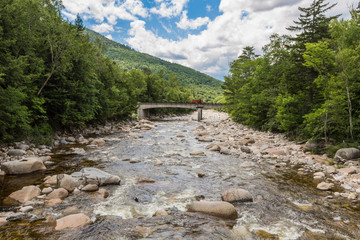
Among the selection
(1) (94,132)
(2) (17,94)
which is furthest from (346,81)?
(1) (94,132)

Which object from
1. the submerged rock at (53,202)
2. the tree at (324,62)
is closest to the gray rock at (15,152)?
the submerged rock at (53,202)

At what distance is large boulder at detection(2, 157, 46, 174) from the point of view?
1070cm

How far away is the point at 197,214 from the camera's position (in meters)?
7.55

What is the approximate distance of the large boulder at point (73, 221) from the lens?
6395mm

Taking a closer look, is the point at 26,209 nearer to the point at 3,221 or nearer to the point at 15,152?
the point at 3,221

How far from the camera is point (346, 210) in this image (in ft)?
25.7

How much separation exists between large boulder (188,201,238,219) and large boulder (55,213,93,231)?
371 cm

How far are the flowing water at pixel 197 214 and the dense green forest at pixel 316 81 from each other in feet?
20.1

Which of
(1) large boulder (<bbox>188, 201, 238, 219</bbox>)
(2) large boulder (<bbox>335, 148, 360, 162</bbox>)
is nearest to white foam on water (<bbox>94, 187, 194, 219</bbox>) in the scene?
(1) large boulder (<bbox>188, 201, 238, 219</bbox>)

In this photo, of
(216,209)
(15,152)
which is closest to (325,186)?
(216,209)

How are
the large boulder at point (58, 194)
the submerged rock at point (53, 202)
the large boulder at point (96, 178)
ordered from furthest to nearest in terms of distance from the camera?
the large boulder at point (96, 178), the large boulder at point (58, 194), the submerged rock at point (53, 202)

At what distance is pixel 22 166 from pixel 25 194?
3.61 meters

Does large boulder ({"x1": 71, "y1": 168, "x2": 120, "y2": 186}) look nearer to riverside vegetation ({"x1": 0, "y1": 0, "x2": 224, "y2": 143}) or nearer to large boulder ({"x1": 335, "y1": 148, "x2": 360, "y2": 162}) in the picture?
riverside vegetation ({"x1": 0, "y1": 0, "x2": 224, "y2": 143})

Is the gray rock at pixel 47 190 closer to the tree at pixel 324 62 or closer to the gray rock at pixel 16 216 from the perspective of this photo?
the gray rock at pixel 16 216
